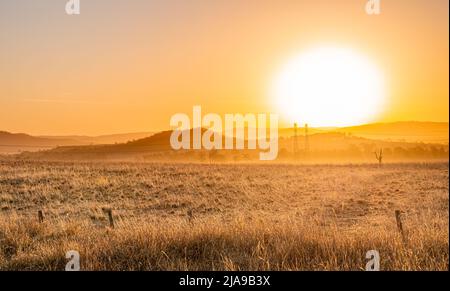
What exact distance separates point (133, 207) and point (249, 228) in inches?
546

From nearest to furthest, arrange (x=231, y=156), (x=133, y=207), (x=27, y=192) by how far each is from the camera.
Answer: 1. (x=27, y=192)
2. (x=133, y=207)
3. (x=231, y=156)

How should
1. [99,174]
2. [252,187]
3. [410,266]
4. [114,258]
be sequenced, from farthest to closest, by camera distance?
[252,187] → [99,174] → [114,258] → [410,266]

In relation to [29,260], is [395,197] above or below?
below

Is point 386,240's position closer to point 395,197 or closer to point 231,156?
point 395,197

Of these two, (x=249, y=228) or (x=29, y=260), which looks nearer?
(x=29, y=260)

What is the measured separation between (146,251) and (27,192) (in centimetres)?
1394

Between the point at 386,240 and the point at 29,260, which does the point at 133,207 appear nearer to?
the point at 29,260

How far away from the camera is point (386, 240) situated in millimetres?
8594

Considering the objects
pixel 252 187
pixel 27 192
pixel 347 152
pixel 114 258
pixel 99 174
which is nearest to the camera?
pixel 114 258

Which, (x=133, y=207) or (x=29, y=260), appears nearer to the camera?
(x=29, y=260)

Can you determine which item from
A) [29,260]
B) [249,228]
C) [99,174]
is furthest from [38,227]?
[99,174]
